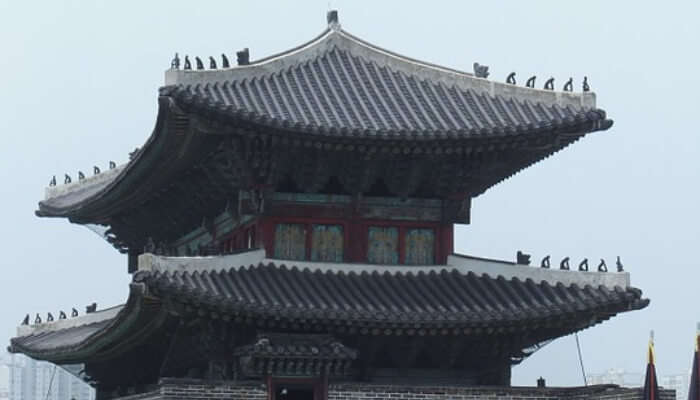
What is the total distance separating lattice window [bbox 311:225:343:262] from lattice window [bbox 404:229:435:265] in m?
1.28

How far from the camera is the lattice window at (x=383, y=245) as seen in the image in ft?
90.3

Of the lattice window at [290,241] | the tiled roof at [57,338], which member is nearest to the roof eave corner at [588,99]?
the lattice window at [290,241]

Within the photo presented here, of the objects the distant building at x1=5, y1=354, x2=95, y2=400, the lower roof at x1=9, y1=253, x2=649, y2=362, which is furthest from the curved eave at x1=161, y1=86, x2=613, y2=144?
the distant building at x1=5, y1=354, x2=95, y2=400

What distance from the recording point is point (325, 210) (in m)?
27.4

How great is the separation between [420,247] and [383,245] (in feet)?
2.41

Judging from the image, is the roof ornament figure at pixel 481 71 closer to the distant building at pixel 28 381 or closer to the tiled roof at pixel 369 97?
the tiled roof at pixel 369 97

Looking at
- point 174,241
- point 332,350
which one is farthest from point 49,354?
point 332,350

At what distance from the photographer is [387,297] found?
26047mm

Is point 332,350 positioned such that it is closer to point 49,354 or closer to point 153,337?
point 153,337

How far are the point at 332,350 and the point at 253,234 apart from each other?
12.0 feet

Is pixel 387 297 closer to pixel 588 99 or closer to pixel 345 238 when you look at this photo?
pixel 345 238

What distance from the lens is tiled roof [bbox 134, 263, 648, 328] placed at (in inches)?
963

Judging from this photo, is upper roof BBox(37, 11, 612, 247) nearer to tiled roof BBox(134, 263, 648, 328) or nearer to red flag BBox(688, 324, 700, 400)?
tiled roof BBox(134, 263, 648, 328)

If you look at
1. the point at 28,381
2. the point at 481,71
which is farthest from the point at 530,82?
the point at 28,381
